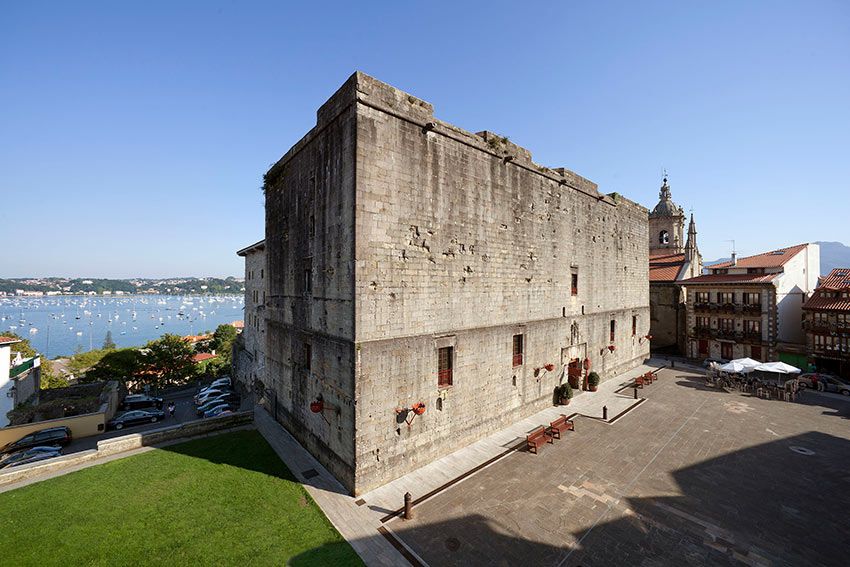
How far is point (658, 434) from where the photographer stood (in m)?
15.4

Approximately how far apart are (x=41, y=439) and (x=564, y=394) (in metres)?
28.9

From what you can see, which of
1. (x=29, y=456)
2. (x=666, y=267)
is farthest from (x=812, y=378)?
(x=29, y=456)

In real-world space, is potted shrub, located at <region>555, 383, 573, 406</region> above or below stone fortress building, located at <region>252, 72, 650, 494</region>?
below

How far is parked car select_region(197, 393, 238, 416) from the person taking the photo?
25.1 metres

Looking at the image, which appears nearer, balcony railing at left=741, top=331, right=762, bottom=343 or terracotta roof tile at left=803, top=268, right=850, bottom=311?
terracotta roof tile at left=803, top=268, right=850, bottom=311

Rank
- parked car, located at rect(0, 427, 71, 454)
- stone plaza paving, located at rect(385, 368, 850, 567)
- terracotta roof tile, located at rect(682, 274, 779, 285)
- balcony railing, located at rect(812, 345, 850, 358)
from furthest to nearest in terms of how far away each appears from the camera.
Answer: terracotta roof tile, located at rect(682, 274, 779, 285)
balcony railing, located at rect(812, 345, 850, 358)
parked car, located at rect(0, 427, 71, 454)
stone plaza paving, located at rect(385, 368, 850, 567)

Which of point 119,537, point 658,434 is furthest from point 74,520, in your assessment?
point 658,434

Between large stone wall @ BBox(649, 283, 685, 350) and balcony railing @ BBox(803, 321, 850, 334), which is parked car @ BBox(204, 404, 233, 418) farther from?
balcony railing @ BBox(803, 321, 850, 334)

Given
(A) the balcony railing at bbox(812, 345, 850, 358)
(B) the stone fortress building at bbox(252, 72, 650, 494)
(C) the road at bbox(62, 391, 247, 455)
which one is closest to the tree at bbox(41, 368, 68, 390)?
(C) the road at bbox(62, 391, 247, 455)

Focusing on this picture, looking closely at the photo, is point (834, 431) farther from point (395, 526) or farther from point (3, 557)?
point (3, 557)

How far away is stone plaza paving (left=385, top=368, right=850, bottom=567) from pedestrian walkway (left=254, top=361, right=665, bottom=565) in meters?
0.47

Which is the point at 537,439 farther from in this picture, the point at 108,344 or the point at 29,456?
the point at 108,344

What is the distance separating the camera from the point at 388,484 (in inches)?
464

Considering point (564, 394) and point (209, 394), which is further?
point (209, 394)
